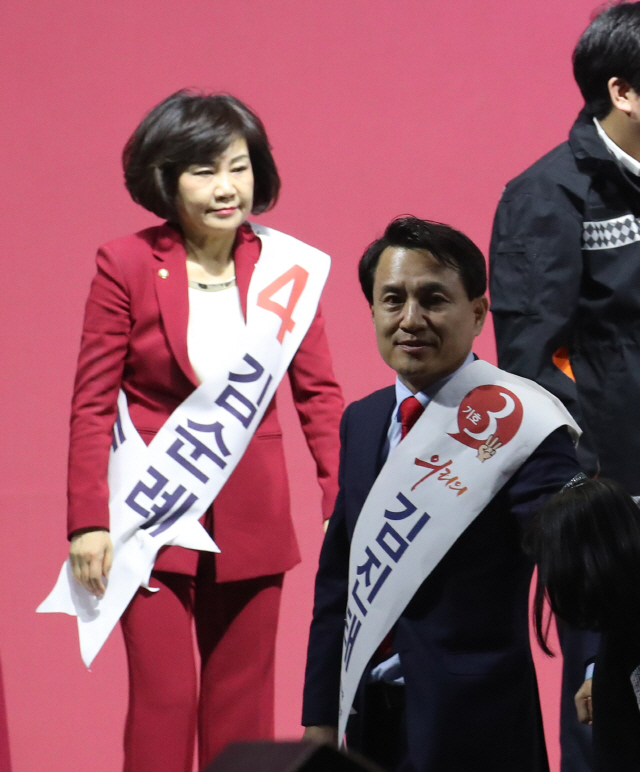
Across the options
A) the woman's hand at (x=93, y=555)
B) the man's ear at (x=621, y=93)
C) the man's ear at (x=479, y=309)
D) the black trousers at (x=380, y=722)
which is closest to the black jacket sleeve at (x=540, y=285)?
the man's ear at (x=621, y=93)

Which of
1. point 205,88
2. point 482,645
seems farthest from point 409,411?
point 205,88

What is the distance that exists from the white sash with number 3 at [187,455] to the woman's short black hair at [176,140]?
22cm

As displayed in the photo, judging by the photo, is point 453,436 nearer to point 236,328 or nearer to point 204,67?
point 236,328

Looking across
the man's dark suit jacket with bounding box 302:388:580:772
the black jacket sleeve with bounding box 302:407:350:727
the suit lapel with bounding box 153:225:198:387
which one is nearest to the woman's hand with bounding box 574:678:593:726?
the man's dark suit jacket with bounding box 302:388:580:772

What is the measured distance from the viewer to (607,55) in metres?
2.25

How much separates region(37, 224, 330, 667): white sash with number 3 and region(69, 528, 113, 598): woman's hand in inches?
0.7

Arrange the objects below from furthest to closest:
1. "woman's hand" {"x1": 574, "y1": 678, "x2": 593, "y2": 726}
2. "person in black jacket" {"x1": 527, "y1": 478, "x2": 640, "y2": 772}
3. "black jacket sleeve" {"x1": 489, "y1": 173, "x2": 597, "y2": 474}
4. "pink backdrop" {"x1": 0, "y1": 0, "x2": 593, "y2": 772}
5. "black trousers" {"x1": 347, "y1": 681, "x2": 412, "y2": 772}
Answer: "pink backdrop" {"x1": 0, "y1": 0, "x2": 593, "y2": 772} < "black jacket sleeve" {"x1": 489, "y1": 173, "x2": 597, "y2": 474} < "black trousers" {"x1": 347, "y1": 681, "x2": 412, "y2": 772} < "woman's hand" {"x1": 574, "y1": 678, "x2": 593, "y2": 726} < "person in black jacket" {"x1": 527, "y1": 478, "x2": 640, "y2": 772}

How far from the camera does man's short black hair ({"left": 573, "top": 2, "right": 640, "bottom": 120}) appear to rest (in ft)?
7.30

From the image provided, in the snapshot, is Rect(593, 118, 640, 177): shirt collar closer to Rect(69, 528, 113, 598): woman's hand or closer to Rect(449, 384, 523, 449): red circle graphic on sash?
Rect(449, 384, 523, 449): red circle graphic on sash

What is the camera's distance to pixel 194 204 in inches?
94.0

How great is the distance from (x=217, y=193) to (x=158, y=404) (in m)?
0.37

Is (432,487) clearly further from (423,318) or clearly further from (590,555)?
(590,555)

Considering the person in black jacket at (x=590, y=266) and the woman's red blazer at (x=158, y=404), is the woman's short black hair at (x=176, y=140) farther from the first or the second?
the person in black jacket at (x=590, y=266)

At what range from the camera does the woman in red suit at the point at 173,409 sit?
2.34 m
